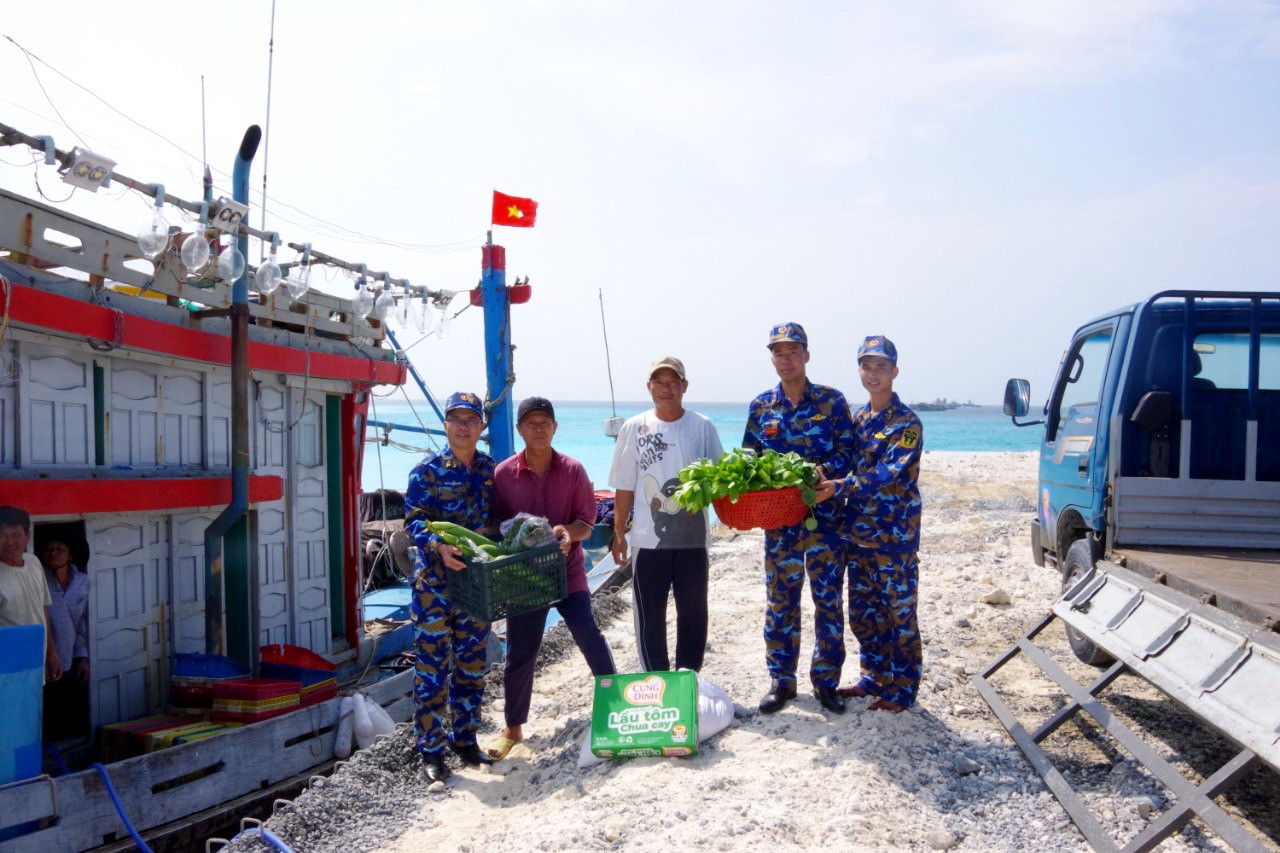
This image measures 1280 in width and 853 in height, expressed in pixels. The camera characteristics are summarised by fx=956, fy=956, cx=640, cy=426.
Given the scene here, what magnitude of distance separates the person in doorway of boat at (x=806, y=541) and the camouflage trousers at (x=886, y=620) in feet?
0.36

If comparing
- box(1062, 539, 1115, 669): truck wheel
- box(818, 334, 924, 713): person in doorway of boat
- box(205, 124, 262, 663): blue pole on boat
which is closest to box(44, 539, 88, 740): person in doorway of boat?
box(205, 124, 262, 663): blue pole on boat

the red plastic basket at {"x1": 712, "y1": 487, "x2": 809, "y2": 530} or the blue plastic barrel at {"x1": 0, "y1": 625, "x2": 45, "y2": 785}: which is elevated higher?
the red plastic basket at {"x1": 712, "y1": 487, "x2": 809, "y2": 530}

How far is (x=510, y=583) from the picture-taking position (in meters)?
4.79

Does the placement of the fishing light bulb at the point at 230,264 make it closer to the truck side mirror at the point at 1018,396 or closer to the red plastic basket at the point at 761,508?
the red plastic basket at the point at 761,508

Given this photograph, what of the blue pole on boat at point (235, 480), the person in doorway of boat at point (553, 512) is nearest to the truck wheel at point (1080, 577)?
the person in doorway of boat at point (553, 512)

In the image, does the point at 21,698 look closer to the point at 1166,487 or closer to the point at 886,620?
the point at 886,620

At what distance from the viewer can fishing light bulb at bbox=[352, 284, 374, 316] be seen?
9086 mm

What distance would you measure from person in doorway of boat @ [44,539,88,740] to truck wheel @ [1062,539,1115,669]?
6.46m

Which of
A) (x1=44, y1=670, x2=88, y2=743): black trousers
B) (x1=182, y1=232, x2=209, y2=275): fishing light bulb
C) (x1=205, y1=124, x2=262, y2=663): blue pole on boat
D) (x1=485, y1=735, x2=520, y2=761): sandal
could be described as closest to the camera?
(x1=485, y1=735, x2=520, y2=761): sandal

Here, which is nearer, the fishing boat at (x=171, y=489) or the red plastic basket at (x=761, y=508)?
the red plastic basket at (x=761, y=508)

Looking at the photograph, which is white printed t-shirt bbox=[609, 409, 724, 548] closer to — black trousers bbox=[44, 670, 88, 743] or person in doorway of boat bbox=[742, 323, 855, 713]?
person in doorway of boat bbox=[742, 323, 855, 713]

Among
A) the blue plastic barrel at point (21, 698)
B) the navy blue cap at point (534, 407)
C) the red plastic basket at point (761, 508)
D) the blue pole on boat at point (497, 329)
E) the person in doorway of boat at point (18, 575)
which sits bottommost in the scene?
the blue plastic barrel at point (21, 698)

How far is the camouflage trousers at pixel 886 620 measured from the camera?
5.04 metres

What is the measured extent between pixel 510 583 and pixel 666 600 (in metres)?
1.02
